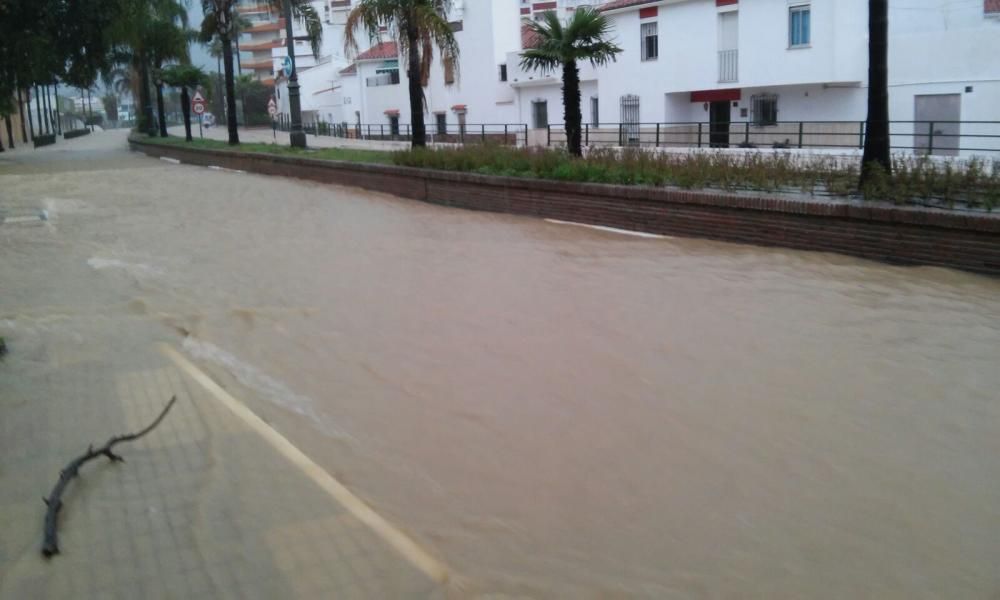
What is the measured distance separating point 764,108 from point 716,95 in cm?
191

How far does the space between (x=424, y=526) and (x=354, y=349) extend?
3.55m

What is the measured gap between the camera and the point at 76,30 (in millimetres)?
28656

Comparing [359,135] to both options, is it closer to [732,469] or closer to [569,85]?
[569,85]

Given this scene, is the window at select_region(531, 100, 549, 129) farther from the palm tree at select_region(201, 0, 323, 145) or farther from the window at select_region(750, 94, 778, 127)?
the window at select_region(750, 94, 778, 127)

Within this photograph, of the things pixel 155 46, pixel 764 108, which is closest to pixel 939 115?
pixel 764 108

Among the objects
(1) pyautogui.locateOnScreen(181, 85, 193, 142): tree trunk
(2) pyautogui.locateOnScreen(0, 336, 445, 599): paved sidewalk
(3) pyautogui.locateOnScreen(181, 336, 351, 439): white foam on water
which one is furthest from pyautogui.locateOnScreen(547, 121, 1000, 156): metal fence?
(1) pyautogui.locateOnScreen(181, 85, 193, 142): tree trunk

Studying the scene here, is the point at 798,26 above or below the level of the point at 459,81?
above

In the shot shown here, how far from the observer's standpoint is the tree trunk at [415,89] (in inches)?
926

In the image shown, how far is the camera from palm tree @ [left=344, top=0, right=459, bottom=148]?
2311cm

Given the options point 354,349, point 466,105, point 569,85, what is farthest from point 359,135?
point 354,349

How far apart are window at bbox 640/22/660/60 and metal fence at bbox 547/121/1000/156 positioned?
2.64 metres

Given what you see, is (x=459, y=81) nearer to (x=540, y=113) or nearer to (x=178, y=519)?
(x=540, y=113)

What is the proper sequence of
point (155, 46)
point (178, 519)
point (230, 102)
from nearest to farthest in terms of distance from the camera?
1. point (178, 519)
2. point (230, 102)
3. point (155, 46)

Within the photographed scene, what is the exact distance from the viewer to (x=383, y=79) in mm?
62656
